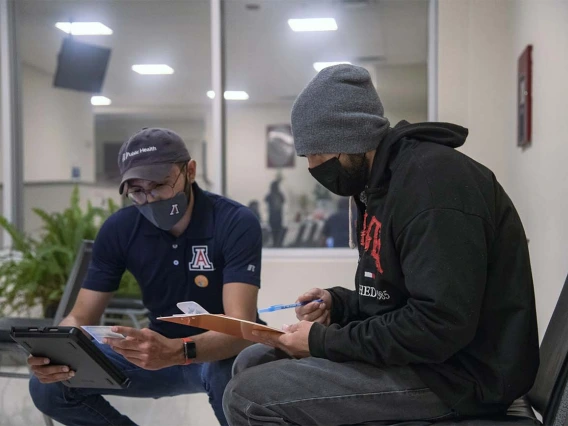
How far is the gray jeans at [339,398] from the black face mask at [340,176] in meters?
0.39

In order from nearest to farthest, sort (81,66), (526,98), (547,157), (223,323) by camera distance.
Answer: (223,323) < (547,157) < (526,98) < (81,66)

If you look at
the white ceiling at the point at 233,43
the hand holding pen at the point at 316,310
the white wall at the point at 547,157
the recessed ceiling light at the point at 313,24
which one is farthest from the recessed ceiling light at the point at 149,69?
the hand holding pen at the point at 316,310

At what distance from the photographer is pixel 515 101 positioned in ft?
12.5

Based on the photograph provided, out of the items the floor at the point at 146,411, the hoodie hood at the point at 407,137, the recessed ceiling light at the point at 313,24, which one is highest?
the recessed ceiling light at the point at 313,24

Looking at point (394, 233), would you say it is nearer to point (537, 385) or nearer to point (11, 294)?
point (537, 385)

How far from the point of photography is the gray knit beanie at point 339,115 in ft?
4.67

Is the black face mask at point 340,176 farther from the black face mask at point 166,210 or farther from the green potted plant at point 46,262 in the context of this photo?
the green potted plant at point 46,262

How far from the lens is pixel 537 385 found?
1482 mm

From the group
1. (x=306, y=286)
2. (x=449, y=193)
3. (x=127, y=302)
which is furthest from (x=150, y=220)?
(x=306, y=286)

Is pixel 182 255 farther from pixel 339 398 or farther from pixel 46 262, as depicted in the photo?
pixel 46 262

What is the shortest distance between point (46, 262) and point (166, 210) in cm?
229

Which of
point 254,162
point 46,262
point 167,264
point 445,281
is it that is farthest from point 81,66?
point 445,281

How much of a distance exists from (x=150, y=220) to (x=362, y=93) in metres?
0.94

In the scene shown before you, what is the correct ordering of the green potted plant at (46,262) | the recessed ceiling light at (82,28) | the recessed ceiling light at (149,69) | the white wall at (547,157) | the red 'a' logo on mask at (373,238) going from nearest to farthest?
the red 'a' logo on mask at (373,238) < the white wall at (547,157) < the green potted plant at (46,262) < the recessed ceiling light at (82,28) < the recessed ceiling light at (149,69)
